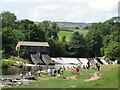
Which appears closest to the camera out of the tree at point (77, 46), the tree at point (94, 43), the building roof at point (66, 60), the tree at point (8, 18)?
the building roof at point (66, 60)

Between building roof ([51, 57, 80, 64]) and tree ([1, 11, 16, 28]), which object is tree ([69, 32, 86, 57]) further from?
tree ([1, 11, 16, 28])

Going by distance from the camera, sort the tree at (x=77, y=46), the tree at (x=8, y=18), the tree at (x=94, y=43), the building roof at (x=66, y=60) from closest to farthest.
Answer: the building roof at (x=66, y=60)
the tree at (x=77, y=46)
the tree at (x=94, y=43)
the tree at (x=8, y=18)

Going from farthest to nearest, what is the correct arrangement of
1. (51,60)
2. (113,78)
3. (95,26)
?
(95,26) < (51,60) < (113,78)

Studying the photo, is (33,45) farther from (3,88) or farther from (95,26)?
(3,88)

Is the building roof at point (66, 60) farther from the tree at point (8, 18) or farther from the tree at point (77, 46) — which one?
the tree at point (8, 18)

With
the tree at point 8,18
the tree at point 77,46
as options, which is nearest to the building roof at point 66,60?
the tree at point 77,46

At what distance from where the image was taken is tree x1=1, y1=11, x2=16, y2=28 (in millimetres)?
169012

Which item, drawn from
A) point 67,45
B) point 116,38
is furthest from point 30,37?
point 116,38

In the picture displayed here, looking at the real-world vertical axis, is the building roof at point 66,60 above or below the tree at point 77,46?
below

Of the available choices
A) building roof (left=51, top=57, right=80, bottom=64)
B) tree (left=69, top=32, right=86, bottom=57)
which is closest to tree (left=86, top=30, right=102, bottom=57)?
tree (left=69, top=32, right=86, bottom=57)

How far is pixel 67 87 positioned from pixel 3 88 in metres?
11.7

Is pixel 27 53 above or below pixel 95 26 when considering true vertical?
below

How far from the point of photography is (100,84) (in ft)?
145

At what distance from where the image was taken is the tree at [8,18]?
169 meters
